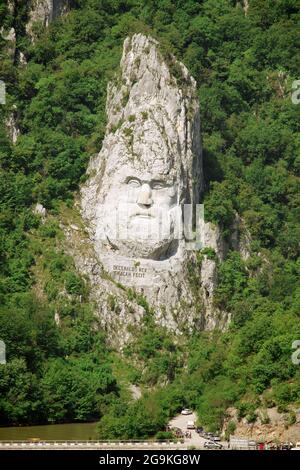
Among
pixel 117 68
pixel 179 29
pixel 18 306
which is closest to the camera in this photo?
pixel 18 306

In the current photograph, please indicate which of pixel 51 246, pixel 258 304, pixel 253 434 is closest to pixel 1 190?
pixel 51 246

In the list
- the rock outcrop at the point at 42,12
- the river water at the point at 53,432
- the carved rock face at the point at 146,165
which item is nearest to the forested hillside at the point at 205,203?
the rock outcrop at the point at 42,12

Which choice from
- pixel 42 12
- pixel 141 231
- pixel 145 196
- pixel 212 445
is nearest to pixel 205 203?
pixel 145 196

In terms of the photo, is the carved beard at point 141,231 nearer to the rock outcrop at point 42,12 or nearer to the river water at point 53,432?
the river water at point 53,432

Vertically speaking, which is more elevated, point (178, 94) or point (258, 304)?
point (178, 94)
